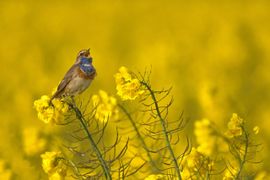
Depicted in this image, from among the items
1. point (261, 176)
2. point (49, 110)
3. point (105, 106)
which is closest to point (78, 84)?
point (105, 106)

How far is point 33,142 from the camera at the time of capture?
242 inches

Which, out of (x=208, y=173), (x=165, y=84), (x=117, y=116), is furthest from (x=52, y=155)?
(x=165, y=84)

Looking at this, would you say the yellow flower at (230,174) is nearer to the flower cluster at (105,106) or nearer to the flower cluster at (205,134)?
the flower cluster at (205,134)

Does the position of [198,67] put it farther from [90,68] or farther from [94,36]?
[90,68]

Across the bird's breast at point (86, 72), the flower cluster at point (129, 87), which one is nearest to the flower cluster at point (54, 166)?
the flower cluster at point (129, 87)

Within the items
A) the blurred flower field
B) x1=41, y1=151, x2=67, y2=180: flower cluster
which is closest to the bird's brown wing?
the blurred flower field

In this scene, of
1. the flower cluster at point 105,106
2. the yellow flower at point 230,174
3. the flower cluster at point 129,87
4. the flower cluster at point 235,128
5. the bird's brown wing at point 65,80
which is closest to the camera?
the flower cluster at point 129,87

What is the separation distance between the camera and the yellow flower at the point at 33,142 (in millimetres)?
6094

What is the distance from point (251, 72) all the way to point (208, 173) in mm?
6053

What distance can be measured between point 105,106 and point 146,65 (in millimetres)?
7022

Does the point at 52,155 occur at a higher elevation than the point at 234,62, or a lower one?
lower

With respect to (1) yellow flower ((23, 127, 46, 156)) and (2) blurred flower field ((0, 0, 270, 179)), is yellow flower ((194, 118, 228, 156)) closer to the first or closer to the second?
(2) blurred flower field ((0, 0, 270, 179))

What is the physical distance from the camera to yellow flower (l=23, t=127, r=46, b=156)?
6.09 meters

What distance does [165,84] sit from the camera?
11602mm
